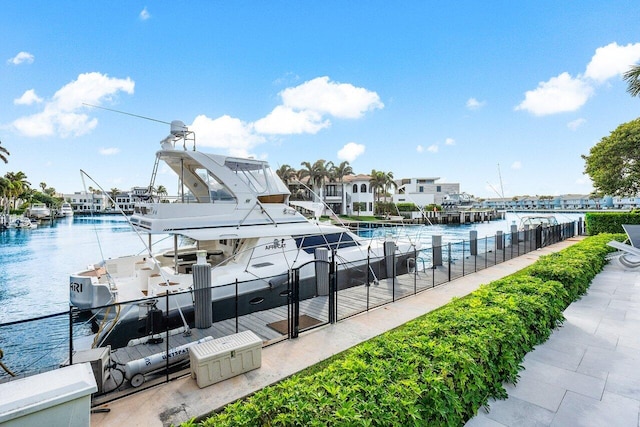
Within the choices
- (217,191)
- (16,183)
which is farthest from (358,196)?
(16,183)

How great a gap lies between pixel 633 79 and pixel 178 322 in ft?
85.6

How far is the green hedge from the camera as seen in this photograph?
24219mm

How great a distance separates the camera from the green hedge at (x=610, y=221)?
24.2 m

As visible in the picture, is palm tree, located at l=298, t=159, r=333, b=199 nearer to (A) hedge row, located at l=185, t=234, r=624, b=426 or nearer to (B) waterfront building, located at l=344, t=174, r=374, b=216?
(B) waterfront building, located at l=344, t=174, r=374, b=216

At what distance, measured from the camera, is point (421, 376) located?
3.64 metres

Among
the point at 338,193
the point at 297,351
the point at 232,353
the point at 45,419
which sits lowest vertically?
the point at 297,351

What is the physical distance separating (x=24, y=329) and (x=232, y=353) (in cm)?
1129

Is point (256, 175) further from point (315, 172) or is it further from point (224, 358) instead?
point (315, 172)

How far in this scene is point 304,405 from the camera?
3109mm

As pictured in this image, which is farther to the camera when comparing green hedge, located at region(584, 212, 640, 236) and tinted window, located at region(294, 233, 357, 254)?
green hedge, located at region(584, 212, 640, 236)

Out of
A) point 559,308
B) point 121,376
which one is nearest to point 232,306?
point 121,376

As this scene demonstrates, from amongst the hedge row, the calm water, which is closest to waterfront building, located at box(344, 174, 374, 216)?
the calm water

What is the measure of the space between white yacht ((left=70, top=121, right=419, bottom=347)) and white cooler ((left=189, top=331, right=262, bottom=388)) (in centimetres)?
313

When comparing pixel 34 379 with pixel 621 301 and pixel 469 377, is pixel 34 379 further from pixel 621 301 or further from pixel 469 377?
pixel 621 301
